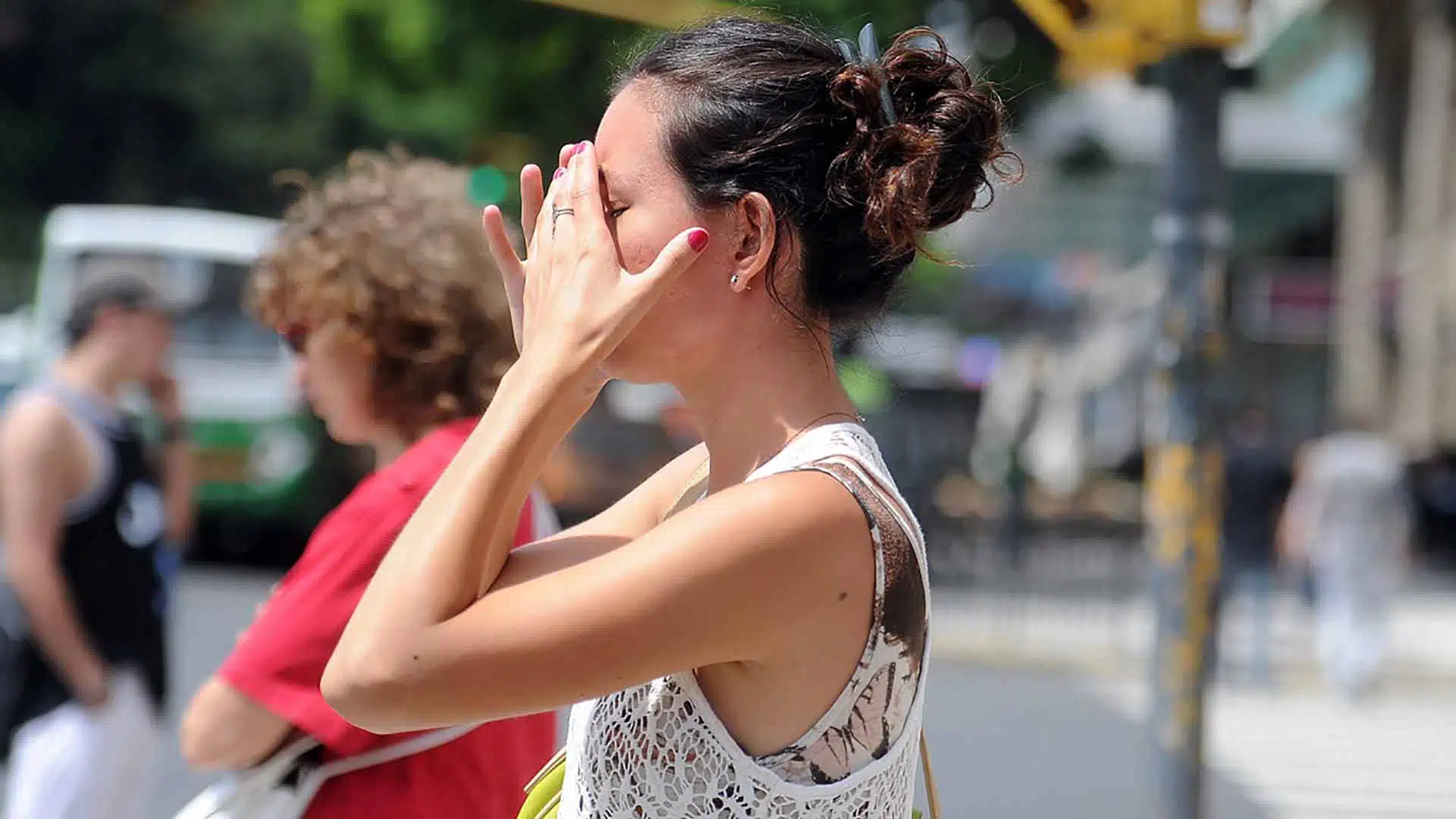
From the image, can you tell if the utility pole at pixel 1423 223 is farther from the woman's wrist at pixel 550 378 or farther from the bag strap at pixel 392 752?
the woman's wrist at pixel 550 378

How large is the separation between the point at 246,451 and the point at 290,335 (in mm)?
13183

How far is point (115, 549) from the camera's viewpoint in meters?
4.22

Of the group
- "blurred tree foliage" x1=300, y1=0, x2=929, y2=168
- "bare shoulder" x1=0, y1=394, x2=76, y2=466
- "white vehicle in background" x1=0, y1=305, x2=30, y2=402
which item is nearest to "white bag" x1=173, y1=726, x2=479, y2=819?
"bare shoulder" x1=0, y1=394, x2=76, y2=466

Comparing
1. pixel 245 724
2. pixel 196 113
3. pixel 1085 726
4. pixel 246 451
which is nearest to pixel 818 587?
pixel 245 724

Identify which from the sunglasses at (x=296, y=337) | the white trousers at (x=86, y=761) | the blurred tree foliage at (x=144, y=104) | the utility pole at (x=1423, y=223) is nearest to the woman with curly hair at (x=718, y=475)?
the sunglasses at (x=296, y=337)

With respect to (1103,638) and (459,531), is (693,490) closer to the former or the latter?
(459,531)

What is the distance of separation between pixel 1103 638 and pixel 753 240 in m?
12.7

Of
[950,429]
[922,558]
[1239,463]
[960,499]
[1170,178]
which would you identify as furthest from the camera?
[950,429]

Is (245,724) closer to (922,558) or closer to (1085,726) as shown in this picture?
(922,558)

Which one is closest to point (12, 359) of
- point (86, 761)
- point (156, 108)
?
point (86, 761)

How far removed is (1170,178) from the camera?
4.84 meters

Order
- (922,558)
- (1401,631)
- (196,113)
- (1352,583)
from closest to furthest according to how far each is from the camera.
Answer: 1. (922,558)
2. (1352,583)
3. (1401,631)
4. (196,113)

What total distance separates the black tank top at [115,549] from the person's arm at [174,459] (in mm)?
1079

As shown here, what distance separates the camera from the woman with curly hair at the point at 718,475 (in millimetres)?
1474
